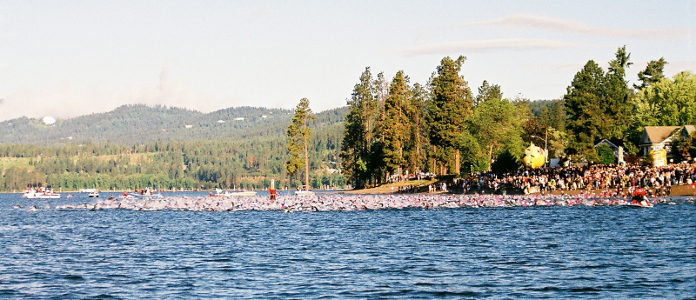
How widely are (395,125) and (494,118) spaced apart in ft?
51.8

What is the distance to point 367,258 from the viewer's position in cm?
3672

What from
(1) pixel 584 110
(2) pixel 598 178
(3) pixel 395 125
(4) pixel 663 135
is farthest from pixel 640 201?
(3) pixel 395 125

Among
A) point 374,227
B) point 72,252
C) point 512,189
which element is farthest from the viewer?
point 512,189

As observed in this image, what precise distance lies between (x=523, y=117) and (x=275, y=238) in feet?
448

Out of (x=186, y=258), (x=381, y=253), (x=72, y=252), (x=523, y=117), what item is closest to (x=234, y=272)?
(x=186, y=258)

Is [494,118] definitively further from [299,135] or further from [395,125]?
[299,135]

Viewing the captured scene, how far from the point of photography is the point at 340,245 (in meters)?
42.4

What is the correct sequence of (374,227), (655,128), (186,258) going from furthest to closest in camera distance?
(655,128)
(374,227)
(186,258)

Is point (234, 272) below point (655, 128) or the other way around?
below

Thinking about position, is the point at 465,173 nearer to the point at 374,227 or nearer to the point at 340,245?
the point at 374,227

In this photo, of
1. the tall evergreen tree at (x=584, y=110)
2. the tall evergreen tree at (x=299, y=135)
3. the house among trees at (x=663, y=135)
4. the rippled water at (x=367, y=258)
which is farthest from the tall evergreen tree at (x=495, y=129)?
the rippled water at (x=367, y=258)

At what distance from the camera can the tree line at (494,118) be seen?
10900 cm

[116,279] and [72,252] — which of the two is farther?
[72,252]

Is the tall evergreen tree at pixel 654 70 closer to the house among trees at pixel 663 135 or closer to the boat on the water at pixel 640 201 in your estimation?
the house among trees at pixel 663 135
